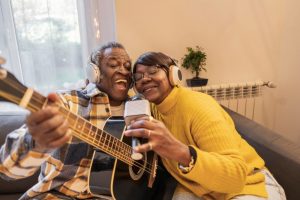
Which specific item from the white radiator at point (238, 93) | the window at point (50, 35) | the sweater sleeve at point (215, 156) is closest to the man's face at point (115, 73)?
the sweater sleeve at point (215, 156)

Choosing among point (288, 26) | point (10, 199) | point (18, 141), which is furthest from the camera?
point (288, 26)

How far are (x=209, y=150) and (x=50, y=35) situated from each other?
133 centimetres

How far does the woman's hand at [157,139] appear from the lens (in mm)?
733

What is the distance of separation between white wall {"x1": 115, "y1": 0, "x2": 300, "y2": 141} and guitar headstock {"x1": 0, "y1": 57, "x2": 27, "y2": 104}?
1.25 m

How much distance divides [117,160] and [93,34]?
1.07 metres

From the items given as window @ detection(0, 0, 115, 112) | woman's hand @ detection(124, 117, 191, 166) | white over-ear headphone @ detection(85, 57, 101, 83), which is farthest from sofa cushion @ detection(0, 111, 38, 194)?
woman's hand @ detection(124, 117, 191, 166)

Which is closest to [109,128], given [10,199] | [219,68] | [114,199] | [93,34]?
[114,199]

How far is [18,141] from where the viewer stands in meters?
0.72

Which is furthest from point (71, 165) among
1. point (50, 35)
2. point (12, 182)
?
point (50, 35)

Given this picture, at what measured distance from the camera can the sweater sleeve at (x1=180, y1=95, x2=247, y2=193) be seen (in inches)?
32.6

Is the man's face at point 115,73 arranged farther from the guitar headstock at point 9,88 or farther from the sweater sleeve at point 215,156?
the guitar headstock at point 9,88

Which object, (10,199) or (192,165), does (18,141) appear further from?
(10,199)

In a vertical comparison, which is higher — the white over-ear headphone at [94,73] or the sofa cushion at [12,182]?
the white over-ear headphone at [94,73]

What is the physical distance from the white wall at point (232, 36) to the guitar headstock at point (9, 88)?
4.10 ft
